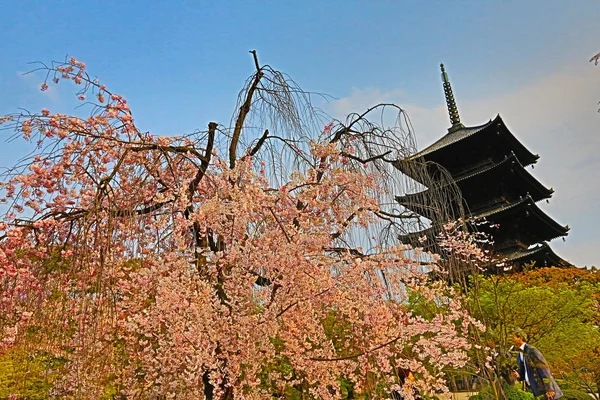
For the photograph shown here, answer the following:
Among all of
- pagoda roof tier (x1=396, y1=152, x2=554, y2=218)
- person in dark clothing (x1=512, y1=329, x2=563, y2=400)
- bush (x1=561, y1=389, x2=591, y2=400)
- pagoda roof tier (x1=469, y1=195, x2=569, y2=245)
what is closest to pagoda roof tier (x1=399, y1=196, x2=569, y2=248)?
pagoda roof tier (x1=469, y1=195, x2=569, y2=245)

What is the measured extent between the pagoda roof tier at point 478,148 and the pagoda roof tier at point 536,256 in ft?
10.5

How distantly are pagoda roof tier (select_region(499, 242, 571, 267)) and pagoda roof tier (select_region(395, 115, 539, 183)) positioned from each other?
322 centimetres

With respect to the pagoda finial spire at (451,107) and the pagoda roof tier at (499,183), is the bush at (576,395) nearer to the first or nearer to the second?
the pagoda roof tier at (499,183)

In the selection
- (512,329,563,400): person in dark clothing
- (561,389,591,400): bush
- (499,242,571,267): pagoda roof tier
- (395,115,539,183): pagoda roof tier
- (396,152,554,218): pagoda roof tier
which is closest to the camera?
(512,329,563,400): person in dark clothing

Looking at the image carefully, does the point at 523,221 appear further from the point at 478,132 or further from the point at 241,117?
Answer: the point at 241,117

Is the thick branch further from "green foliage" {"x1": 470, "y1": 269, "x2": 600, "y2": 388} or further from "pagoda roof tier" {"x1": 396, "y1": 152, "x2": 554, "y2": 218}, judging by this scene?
"pagoda roof tier" {"x1": 396, "y1": 152, "x2": 554, "y2": 218}

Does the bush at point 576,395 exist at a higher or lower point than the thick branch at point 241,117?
lower

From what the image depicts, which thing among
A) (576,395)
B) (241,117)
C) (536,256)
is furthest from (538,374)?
(536,256)

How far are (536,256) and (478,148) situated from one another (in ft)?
13.5

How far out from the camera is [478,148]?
15.3 meters

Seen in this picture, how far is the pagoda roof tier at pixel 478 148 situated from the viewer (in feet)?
48.3

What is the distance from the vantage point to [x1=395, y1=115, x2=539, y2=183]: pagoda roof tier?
14.7m

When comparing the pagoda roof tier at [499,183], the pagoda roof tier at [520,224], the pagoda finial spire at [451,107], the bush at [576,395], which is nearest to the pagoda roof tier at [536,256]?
the pagoda roof tier at [520,224]

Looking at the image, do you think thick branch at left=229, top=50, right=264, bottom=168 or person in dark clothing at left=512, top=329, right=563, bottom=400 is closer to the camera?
thick branch at left=229, top=50, right=264, bottom=168
